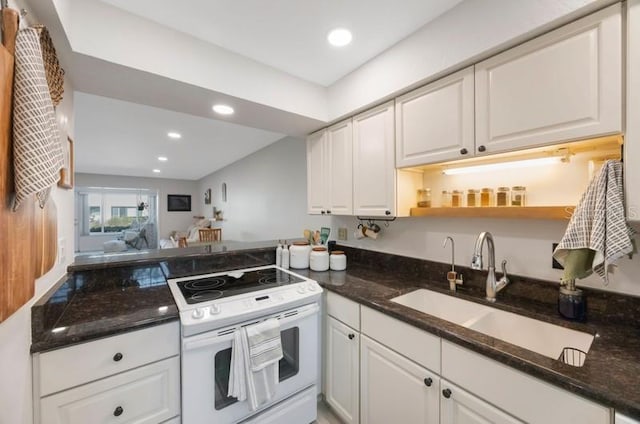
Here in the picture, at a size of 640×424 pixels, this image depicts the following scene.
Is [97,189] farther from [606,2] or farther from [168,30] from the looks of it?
[606,2]

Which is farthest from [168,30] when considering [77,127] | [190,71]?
[77,127]

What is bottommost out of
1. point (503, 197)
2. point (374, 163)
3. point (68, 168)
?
point (503, 197)

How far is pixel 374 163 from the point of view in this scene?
1.80 metres

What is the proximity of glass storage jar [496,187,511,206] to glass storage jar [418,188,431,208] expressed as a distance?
0.41 metres

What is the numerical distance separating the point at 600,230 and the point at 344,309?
1197 mm

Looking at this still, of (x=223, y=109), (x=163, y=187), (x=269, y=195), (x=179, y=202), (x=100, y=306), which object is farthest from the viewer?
(x=179, y=202)

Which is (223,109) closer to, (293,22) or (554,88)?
(293,22)

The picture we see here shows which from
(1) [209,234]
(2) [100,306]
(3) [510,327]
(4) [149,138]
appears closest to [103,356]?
(2) [100,306]

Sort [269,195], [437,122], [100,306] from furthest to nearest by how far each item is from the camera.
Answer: [269,195]
[437,122]
[100,306]

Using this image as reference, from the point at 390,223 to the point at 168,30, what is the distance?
72.7 inches

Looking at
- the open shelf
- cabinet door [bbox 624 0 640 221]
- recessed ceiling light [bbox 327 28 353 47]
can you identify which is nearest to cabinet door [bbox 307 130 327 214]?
recessed ceiling light [bbox 327 28 353 47]

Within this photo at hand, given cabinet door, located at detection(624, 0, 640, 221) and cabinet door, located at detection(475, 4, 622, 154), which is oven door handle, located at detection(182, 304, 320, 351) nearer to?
cabinet door, located at detection(475, 4, 622, 154)

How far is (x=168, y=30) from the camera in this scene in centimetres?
142

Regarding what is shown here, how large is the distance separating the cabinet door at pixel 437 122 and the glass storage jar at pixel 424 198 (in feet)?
0.96
